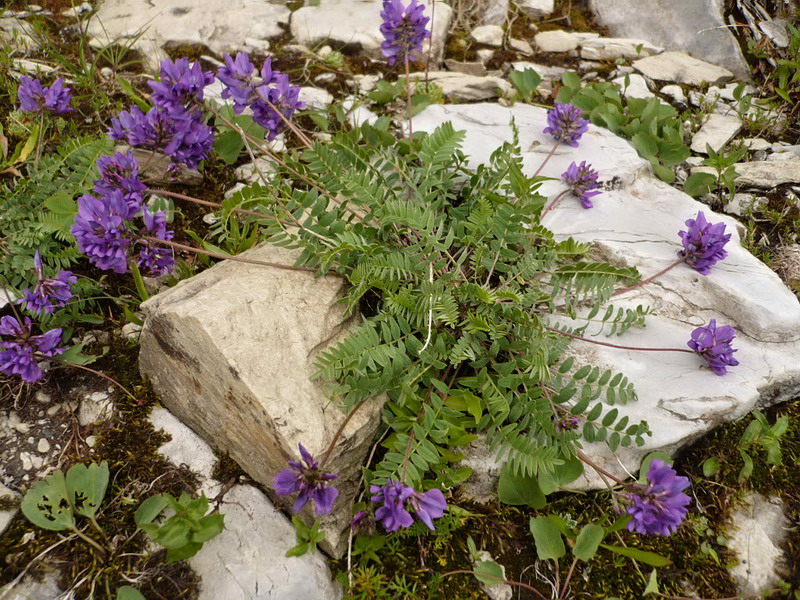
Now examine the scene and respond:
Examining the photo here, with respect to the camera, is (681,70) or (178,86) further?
(681,70)

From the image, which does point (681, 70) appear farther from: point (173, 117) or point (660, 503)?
point (173, 117)

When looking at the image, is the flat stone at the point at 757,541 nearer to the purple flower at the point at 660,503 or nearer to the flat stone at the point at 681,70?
the purple flower at the point at 660,503

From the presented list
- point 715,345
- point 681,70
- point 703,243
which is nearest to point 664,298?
point 703,243

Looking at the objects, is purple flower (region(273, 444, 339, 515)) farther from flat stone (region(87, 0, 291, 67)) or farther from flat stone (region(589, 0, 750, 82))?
flat stone (region(589, 0, 750, 82))

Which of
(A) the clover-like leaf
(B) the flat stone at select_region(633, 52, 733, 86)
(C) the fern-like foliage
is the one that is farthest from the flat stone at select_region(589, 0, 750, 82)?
(A) the clover-like leaf

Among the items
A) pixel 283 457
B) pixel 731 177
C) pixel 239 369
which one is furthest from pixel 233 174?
pixel 731 177

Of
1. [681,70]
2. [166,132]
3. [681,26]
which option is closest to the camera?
[166,132]
